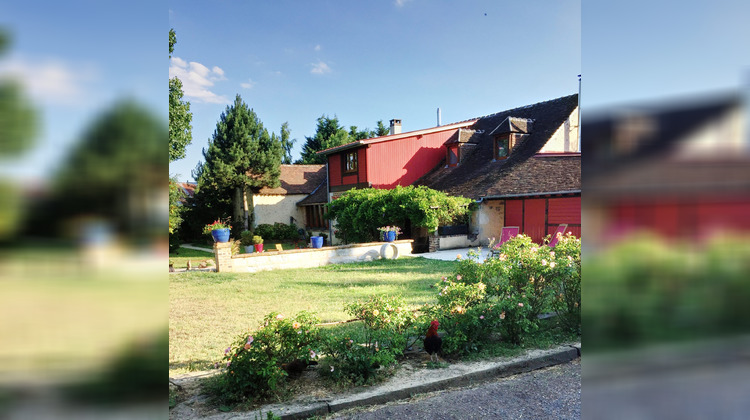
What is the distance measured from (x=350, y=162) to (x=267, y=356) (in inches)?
647

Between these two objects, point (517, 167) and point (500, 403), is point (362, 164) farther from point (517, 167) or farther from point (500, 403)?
point (500, 403)

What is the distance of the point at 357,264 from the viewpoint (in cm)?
1184

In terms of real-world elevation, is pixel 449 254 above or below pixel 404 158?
below

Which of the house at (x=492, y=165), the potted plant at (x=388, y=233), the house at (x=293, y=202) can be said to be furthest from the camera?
the house at (x=293, y=202)

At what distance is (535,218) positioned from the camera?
1364 centimetres

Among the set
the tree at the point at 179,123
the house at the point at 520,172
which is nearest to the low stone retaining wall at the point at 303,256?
the tree at the point at 179,123

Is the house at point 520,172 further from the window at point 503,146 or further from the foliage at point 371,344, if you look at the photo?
the foliage at point 371,344

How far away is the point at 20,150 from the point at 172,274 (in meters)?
11.3

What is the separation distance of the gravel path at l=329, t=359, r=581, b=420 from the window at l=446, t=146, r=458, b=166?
16.2 metres

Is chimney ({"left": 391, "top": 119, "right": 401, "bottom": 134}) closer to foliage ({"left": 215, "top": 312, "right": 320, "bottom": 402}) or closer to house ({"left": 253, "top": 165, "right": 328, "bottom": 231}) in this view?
house ({"left": 253, "top": 165, "right": 328, "bottom": 231})

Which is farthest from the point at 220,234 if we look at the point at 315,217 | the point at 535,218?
the point at 315,217

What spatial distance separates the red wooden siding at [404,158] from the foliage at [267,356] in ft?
48.2

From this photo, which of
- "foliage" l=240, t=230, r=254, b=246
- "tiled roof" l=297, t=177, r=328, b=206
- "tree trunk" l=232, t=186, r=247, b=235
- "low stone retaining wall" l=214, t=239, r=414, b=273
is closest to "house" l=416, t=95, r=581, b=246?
"low stone retaining wall" l=214, t=239, r=414, b=273

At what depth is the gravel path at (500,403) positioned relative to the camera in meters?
2.96
